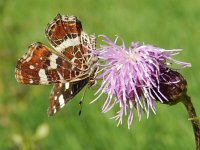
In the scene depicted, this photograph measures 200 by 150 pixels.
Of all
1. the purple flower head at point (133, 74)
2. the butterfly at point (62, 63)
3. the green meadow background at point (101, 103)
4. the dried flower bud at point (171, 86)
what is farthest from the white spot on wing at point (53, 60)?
the green meadow background at point (101, 103)

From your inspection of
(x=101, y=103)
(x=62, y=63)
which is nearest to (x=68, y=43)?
(x=62, y=63)

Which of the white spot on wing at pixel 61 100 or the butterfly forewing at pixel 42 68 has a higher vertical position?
the butterfly forewing at pixel 42 68

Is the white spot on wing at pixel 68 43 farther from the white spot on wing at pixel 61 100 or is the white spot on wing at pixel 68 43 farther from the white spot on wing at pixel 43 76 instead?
the white spot on wing at pixel 61 100

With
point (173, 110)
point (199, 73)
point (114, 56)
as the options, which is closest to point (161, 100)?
point (114, 56)

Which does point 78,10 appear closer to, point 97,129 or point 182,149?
point 97,129

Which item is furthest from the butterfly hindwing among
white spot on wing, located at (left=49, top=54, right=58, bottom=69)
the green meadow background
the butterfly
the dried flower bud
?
the green meadow background

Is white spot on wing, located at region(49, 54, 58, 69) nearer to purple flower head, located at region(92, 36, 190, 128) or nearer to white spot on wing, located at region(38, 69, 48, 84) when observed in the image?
white spot on wing, located at region(38, 69, 48, 84)

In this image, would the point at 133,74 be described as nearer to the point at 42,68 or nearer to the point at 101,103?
the point at 42,68
